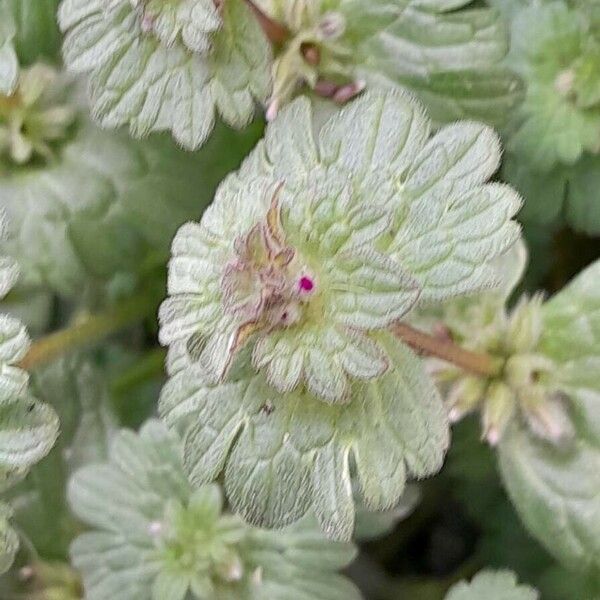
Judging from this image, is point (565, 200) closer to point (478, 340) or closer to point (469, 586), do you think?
point (478, 340)

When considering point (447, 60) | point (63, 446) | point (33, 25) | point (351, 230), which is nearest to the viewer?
point (351, 230)

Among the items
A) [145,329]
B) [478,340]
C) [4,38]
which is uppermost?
[4,38]

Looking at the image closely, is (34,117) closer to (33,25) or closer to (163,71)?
(33,25)

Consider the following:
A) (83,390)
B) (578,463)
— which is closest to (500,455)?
(578,463)

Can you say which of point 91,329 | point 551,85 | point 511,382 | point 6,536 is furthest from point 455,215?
point 91,329

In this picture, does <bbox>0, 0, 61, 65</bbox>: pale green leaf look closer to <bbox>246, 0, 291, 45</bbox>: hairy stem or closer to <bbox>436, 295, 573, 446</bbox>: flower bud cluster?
<bbox>246, 0, 291, 45</bbox>: hairy stem

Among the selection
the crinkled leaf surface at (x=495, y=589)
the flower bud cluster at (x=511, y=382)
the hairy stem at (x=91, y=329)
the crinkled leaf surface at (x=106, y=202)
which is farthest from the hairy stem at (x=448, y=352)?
the hairy stem at (x=91, y=329)

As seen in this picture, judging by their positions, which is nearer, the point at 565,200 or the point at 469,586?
the point at 469,586
